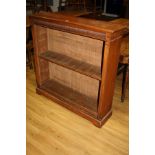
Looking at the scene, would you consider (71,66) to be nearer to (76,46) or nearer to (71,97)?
(76,46)

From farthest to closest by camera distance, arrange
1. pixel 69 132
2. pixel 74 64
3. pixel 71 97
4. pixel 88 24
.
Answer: pixel 71 97 < pixel 74 64 < pixel 69 132 < pixel 88 24

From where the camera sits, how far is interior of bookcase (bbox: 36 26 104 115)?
1870 mm

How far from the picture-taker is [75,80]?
2205mm

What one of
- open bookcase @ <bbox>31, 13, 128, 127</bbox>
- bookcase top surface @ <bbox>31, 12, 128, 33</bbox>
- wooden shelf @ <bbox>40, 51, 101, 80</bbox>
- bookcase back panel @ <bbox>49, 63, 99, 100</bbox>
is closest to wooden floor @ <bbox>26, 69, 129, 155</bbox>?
open bookcase @ <bbox>31, 13, 128, 127</bbox>

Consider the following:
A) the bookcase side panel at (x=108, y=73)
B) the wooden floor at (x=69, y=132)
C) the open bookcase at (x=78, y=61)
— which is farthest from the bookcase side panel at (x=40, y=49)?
the bookcase side panel at (x=108, y=73)

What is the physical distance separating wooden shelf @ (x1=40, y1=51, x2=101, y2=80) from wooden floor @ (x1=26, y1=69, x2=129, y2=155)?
0.52 meters

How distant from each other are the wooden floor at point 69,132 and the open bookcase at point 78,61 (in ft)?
0.28

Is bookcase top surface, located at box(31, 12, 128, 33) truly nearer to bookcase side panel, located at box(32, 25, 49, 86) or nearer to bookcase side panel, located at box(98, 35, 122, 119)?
bookcase side panel, located at box(98, 35, 122, 119)

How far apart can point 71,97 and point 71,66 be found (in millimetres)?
393

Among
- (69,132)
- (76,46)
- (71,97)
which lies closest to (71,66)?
(76,46)

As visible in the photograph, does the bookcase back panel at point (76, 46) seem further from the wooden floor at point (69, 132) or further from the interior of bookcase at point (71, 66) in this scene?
the wooden floor at point (69, 132)

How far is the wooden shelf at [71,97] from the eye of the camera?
198 centimetres
